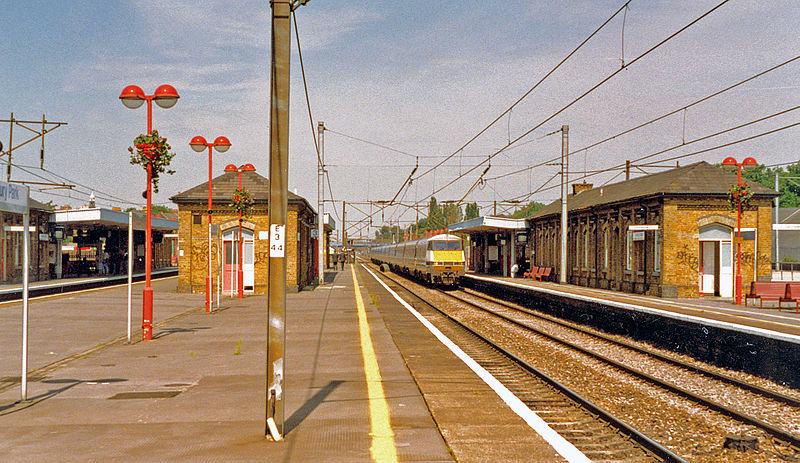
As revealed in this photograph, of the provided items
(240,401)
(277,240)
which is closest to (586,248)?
(240,401)

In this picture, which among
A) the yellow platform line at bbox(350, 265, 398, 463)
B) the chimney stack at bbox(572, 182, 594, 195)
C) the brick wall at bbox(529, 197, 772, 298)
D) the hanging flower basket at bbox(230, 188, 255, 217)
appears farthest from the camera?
the chimney stack at bbox(572, 182, 594, 195)

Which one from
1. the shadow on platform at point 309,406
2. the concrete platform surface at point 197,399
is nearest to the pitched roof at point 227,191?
the concrete platform surface at point 197,399

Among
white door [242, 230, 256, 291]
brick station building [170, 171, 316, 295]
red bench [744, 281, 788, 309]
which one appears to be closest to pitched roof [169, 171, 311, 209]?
brick station building [170, 171, 316, 295]

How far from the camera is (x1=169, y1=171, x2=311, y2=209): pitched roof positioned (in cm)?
2764

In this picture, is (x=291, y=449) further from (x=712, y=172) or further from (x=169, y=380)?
(x=712, y=172)

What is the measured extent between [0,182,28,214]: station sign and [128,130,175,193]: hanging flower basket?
5.80 m

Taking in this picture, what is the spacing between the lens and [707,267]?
2761 centimetres

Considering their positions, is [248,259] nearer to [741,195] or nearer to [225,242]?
[225,242]

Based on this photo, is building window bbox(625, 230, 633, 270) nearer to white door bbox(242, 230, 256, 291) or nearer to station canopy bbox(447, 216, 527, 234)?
station canopy bbox(447, 216, 527, 234)


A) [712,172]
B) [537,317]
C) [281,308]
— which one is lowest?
[537,317]

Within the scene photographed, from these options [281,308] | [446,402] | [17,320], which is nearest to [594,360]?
[446,402]

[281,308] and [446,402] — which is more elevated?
[281,308]

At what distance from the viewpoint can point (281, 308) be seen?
6172 mm

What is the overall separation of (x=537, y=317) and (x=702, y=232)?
36.2ft
